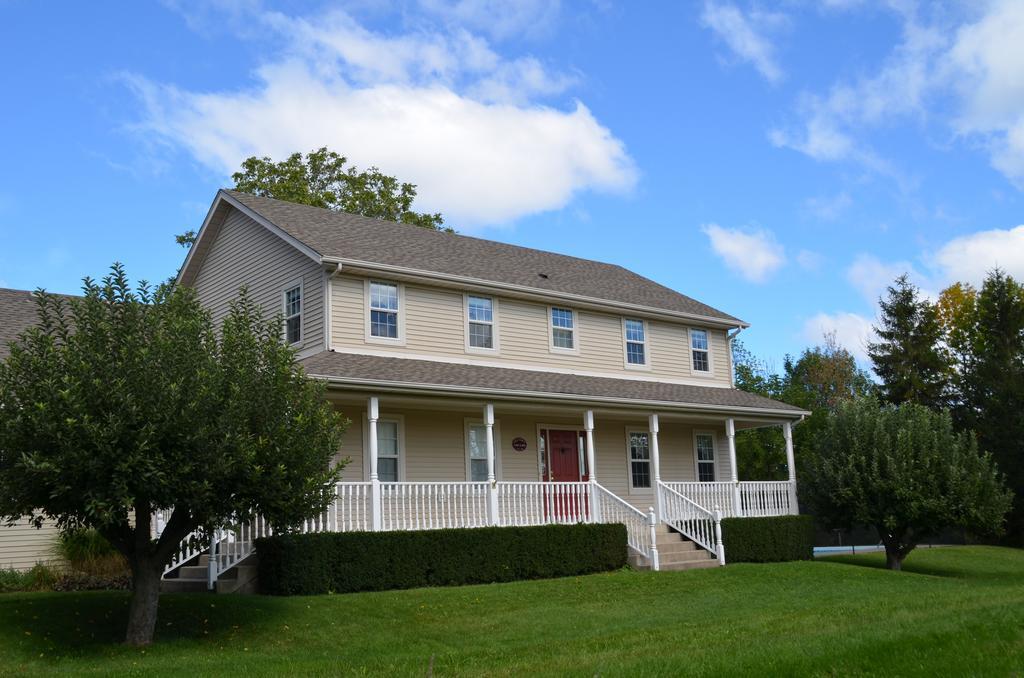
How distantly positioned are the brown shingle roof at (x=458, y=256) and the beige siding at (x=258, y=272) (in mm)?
561

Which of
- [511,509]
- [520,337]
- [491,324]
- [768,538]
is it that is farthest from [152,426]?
[768,538]

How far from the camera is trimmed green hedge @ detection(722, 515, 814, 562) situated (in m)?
21.6

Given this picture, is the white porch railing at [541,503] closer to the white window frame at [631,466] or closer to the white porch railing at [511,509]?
the white porch railing at [511,509]

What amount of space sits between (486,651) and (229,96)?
15105 mm

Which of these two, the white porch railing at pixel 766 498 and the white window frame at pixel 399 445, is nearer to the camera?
the white window frame at pixel 399 445

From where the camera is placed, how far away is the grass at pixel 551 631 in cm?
999

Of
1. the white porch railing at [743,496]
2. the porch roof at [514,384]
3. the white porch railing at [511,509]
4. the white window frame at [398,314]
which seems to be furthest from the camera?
the white porch railing at [743,496]

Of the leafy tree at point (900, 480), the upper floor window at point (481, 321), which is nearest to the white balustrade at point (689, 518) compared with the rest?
the leafy tree at point (900, 480)

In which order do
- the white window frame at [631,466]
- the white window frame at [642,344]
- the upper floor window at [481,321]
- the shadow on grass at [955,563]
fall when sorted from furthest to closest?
the white window frame at [642,344], the white window frame at [631,466], the shadow on grass at [955,563], the upper floor window at [481,321]

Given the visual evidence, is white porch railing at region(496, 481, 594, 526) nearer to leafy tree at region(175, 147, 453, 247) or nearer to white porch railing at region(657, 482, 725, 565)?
white porch railing at region(657, 482, 725, 565)

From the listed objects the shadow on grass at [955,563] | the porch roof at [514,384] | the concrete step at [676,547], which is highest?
the porch roof at [514,384]

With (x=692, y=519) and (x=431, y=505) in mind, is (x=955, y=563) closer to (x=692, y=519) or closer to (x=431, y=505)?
(x=692, y=519)

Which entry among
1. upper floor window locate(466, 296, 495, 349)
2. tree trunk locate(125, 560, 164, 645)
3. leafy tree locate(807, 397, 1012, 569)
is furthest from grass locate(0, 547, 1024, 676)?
upper floor window locate(466, 296, 495, 349)

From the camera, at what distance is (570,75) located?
2062 centimetres
